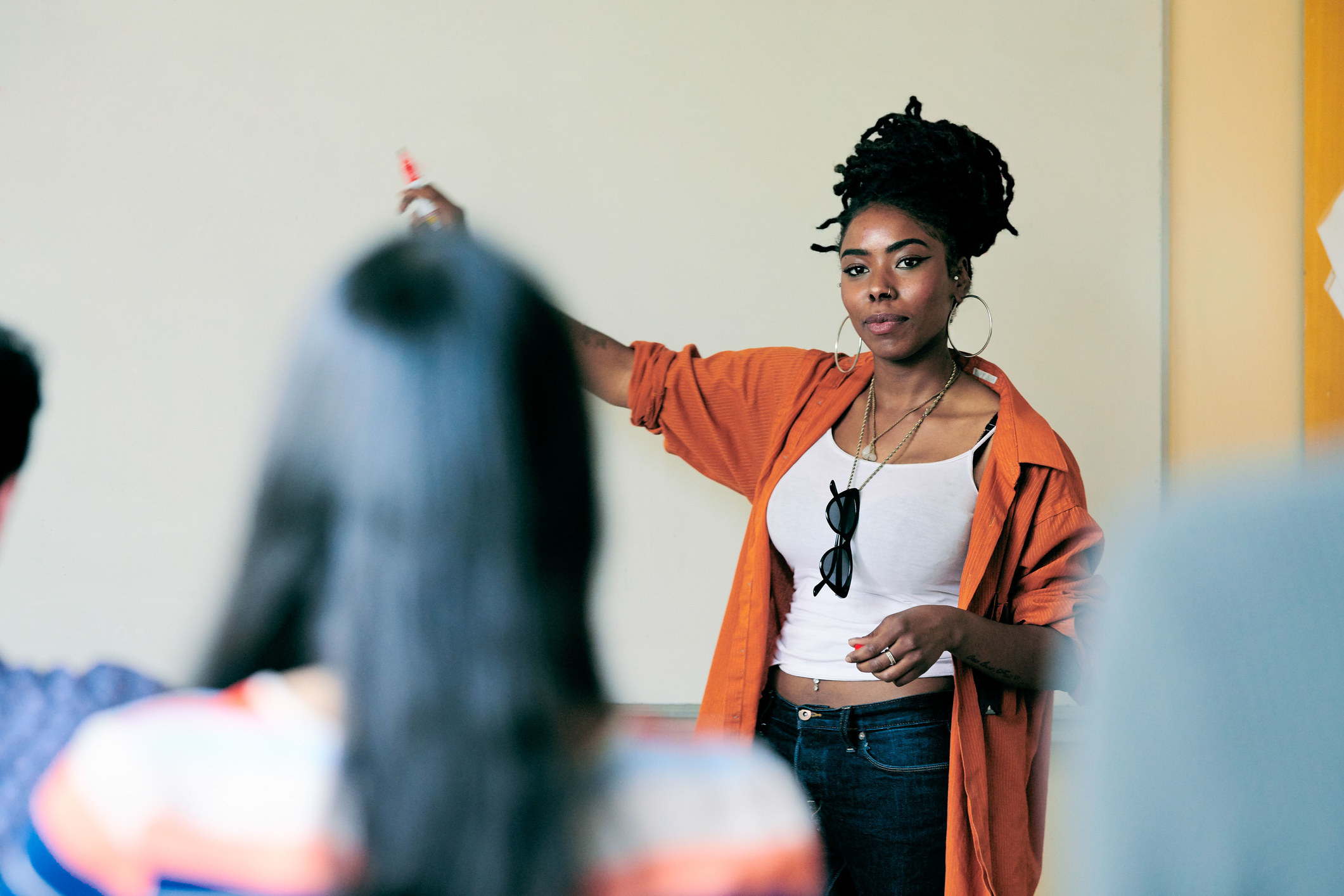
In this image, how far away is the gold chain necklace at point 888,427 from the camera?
1557mm

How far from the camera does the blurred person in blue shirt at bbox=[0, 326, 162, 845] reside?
25.4 inches

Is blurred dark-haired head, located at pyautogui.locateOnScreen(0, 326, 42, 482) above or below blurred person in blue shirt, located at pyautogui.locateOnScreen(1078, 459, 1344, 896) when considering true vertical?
above

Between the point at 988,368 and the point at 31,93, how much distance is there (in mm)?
1932

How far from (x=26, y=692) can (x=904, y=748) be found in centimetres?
107

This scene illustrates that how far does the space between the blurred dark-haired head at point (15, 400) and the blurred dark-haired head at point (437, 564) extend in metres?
0.37

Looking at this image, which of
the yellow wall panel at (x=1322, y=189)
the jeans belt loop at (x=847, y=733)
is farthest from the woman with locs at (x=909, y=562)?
the yellow wall panel at (x=1322, y=189)

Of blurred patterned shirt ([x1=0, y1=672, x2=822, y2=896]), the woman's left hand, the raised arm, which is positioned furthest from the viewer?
the raised arm

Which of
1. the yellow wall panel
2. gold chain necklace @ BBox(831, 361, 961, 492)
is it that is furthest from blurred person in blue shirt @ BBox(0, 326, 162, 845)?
the yellow wall panel

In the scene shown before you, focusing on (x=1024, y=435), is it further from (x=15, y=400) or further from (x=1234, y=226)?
(x=15, y=400)

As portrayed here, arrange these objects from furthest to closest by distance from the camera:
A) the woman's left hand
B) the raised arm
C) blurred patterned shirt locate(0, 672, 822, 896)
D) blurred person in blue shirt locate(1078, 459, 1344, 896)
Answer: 1. the raised arm
2. the woman's left hand
3. blurred patterned shirt locate(0, 672, 822, 896)
4. blurred person in blue shirt locate(1078, 459, 1344, 896)

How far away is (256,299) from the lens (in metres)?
2.08

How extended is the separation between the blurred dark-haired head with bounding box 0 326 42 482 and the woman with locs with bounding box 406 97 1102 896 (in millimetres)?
657

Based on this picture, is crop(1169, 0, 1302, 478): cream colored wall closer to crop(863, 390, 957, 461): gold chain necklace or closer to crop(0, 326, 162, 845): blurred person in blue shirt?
crop(863, 390, 957, 461): gold chain necklace

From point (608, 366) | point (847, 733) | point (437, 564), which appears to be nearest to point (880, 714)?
point (847, 733)
